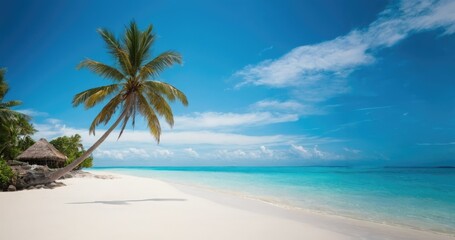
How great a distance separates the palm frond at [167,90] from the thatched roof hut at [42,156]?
13801 mm

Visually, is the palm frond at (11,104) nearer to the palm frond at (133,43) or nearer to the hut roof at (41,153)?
the hut roof at (41,153)

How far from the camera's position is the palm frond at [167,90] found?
35.9 feet

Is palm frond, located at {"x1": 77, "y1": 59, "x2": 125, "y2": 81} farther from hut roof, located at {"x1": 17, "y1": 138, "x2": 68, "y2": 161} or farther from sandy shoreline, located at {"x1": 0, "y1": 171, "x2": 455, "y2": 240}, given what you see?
hut roof, located at {"x1": 17, "y1": 138, "x2": 68, "y2": 161}

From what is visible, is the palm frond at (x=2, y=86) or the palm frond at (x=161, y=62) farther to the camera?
the palm frond at (x=2, y=86)

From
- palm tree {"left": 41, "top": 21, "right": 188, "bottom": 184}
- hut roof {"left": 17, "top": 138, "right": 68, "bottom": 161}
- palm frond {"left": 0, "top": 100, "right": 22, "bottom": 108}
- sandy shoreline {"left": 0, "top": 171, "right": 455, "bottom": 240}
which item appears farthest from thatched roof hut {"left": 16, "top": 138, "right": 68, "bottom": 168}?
sandy shoreline {"left": 0, "top": 171, "right": 455, "bottom": 240}

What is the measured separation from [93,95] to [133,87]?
1501mm

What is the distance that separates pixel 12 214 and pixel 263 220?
16.2 ft

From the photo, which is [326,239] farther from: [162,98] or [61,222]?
[162,98]

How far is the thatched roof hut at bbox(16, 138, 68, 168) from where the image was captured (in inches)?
779

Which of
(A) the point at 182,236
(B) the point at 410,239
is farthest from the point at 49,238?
(B) the point at 410,239

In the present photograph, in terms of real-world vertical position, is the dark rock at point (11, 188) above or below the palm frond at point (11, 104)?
below

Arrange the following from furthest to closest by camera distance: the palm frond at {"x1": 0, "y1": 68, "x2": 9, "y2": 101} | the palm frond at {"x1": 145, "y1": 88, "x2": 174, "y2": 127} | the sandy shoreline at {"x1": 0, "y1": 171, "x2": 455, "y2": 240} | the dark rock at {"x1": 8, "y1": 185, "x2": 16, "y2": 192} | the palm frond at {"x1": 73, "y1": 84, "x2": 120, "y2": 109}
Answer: the palm frond at {"x1": 0, "y1": 68, "x2": 9, "y2": 101} → the palm frond at {"x1": 145, "y1": 88, "x2": 174, "y2": 127} → the palm frond at {"x1": 73, "y1": 84, "x2": 120, "y2": 109} → the dark rock at {"x1": 8, "y1": 185, "x2": 16, "y2": 192} → the sandy shoreline at {"x1": 0, "y1": 171, "x2": 455, "y2": 240}

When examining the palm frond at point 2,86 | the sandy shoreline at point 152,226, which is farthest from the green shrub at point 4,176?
the palm frond at point 2,86

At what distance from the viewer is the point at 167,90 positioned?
11.0m
